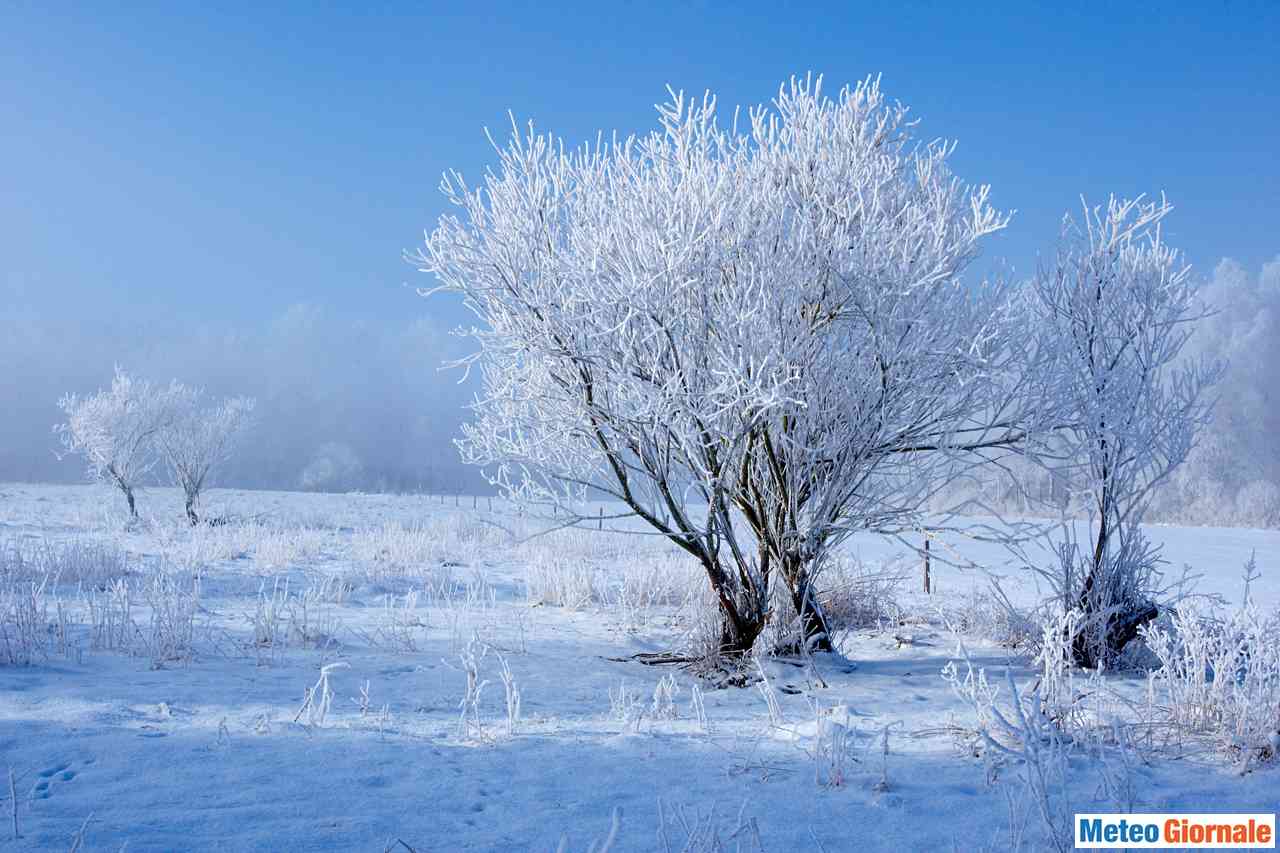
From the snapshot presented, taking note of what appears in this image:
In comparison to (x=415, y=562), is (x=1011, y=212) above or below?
above

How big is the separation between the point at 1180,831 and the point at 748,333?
3.32 metres

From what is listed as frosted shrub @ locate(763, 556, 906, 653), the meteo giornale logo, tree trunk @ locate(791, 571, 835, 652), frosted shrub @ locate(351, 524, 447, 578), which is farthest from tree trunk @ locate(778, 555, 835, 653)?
frosted shrub @ locate(351, 524, 447, 578)

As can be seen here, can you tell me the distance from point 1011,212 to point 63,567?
1053 cm

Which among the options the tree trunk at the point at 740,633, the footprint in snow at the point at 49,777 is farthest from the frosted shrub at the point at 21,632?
the tree trunk at the point at 740,633

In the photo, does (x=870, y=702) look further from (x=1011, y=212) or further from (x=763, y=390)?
(x=1011, y=212)

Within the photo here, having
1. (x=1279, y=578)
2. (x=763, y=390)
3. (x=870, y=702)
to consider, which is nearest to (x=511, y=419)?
(x=763, y=390)

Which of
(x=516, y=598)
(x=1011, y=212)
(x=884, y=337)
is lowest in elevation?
(x=516, y=598)

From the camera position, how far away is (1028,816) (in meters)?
2.93

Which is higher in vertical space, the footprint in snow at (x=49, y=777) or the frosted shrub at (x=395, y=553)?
the frosted shrub at (x=395, y=553)

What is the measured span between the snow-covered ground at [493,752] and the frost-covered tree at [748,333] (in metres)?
1.36

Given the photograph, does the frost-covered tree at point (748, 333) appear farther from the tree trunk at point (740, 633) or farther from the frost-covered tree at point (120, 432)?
the frost-covered tree at point (120, 432)

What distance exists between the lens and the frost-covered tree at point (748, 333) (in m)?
5.21

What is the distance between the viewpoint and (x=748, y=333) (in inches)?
202

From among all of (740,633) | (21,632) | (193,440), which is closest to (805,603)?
(740,633)
